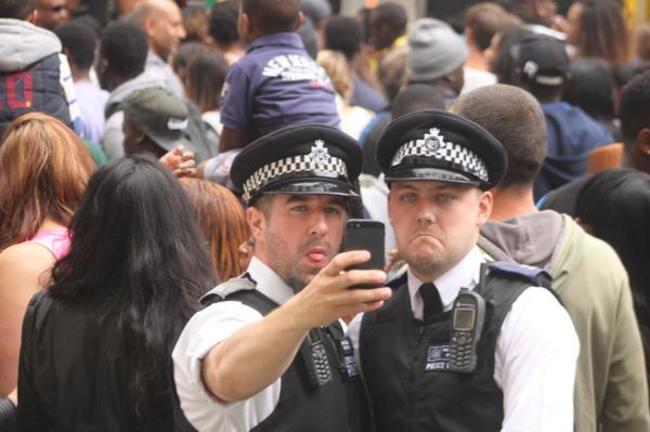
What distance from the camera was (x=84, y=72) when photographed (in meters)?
9.38

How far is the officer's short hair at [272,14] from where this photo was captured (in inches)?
299

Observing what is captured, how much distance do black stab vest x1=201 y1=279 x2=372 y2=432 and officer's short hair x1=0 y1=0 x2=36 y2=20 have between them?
12.2 feet

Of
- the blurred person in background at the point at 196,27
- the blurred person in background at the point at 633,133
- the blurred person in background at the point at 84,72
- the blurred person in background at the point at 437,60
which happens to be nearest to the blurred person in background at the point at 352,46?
the blurred person in background at the point at 196,27

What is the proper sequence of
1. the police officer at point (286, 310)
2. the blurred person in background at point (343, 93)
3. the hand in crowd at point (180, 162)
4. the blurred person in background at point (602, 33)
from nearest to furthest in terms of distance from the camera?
the police officer at point (286, 310) → the hand in crowd at point (180, 162) → the blurred person in background at point (343, 93) → the blurred person in background at point (602, 33)

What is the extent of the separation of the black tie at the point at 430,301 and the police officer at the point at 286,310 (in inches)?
9.9

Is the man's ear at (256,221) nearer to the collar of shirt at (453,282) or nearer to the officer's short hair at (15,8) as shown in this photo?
the collar of shirt at (453,282)

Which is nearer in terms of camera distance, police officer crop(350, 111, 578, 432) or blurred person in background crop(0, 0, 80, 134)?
police officer crop(350, 111, 578, 432)

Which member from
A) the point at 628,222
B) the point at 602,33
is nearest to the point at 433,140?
the point at 628,222

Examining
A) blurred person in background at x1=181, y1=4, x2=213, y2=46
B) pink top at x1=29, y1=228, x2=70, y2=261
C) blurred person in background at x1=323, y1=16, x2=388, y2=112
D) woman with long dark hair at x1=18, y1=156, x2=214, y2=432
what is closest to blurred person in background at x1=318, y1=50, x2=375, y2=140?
blurred person in background at x1=323, y1=16, x2=388, y2=112

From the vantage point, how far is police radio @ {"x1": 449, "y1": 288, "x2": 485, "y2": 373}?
3.86m

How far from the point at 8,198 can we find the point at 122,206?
3.57ft

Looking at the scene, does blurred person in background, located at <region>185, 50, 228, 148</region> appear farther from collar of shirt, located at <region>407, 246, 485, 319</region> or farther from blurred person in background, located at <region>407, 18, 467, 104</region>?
collar of shirt, located at <region>407, 246, 485, 319</region>

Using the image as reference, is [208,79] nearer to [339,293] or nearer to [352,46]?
[352,46]

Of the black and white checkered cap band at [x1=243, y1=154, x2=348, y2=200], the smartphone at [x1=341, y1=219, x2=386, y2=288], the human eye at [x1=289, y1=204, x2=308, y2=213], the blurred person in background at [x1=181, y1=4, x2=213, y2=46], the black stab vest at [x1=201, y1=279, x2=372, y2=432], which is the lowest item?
the blurred person in background at [x1=181, y1=4, x2=213, y2=46]
